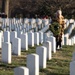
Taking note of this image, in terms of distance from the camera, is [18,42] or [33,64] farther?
[18,42]

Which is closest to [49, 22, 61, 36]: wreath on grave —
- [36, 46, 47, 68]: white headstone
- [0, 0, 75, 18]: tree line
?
[36, 46, 47, 68]: white headstone

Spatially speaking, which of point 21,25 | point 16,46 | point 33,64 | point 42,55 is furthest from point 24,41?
point 21,25

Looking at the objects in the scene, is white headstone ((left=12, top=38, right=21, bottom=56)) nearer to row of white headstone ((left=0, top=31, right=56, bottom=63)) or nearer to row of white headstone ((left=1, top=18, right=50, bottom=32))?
row of white headstone ((left=0, top=31, right=56, bottom=63))

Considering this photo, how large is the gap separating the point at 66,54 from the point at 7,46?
330 centimetres

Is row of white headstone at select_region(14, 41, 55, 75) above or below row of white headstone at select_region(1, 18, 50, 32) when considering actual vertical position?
below

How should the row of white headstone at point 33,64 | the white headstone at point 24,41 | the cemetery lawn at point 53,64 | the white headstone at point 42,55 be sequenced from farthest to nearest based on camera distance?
the white headstone at point 24,41 → the white headstone at point 42,55 → the cemetery lawn at point 53,64 → the row of white headstone at point 33,64

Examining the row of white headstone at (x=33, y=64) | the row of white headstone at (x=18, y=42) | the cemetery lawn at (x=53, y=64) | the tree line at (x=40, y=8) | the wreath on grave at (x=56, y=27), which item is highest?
the tree line at (x=40, y=8)

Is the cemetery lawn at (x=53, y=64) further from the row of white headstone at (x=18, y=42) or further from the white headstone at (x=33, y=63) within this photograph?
the white headstone at (x=33, y=63)

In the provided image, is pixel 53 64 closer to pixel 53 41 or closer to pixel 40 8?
pixel 53 41

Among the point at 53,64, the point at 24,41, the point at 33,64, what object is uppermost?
the point at 24,41

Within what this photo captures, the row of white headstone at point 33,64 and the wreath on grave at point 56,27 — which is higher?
the wreath on grave at point 56,27

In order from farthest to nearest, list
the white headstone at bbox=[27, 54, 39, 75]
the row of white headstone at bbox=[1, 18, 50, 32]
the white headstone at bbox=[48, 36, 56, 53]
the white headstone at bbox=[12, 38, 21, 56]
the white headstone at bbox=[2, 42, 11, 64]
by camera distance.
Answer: the row of white headstone at bbox=[1, 18, 50, 32], the white headstone at bbox=[48, 36, 56, 53], the white headstone at bbox=[12, 38, 21, 56], the white headstone at bbox=[2, 42, 11, 64], the white headstone at bbox=[27, 54, 39, 75]

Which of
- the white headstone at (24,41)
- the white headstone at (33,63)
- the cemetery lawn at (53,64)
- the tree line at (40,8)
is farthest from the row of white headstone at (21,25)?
the tree line at (40,8)

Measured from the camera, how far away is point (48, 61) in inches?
475
